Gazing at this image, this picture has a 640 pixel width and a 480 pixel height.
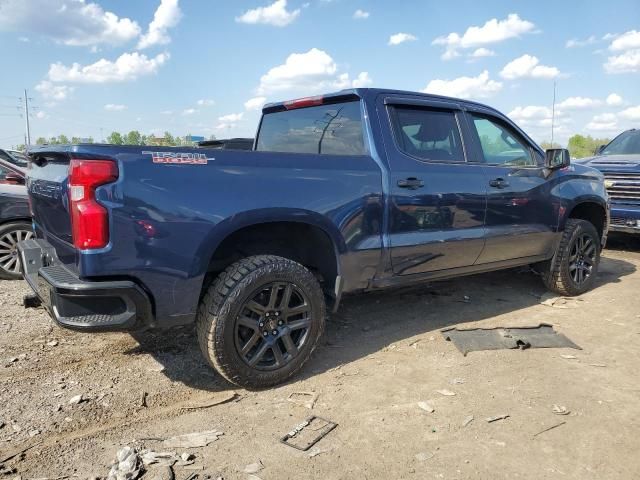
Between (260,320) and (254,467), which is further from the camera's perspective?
(260,320)

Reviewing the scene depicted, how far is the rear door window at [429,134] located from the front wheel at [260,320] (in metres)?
1.36

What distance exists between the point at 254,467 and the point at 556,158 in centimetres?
388

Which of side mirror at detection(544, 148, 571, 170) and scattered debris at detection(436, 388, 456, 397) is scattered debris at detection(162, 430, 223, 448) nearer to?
scattered debris at detection(436, 388, 456, 397)

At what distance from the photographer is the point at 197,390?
3.28 m

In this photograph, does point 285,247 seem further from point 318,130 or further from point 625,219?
point 625,219

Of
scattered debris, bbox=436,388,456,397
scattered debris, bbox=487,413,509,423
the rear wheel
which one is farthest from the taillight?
the rear wheel

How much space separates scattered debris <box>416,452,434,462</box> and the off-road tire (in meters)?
3.31

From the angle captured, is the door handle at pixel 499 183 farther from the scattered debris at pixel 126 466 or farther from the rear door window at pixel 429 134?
the scattered debris at pixel 126 466

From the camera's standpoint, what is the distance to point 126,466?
2418 mm

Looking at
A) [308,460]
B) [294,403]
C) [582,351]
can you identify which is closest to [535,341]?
[582,351]

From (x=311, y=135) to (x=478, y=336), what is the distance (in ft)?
6.96

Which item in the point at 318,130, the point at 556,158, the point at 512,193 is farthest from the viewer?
the point at 556,158

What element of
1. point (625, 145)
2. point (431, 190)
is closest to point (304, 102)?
point (431, 190)

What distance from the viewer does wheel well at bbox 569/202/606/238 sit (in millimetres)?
5543
